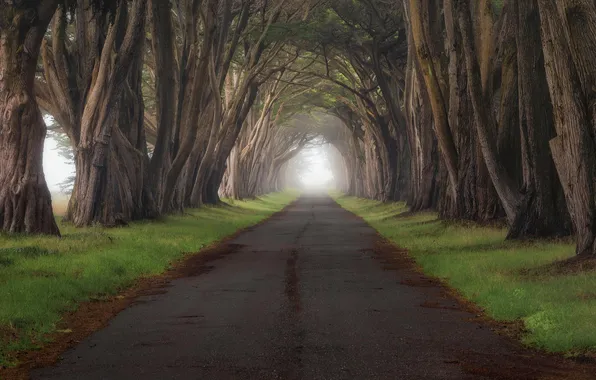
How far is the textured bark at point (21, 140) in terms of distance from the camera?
57.1ft

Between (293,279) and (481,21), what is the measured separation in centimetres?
971

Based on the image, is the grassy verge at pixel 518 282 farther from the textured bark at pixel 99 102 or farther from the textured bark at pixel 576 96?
the textured bark at pixel 99 102

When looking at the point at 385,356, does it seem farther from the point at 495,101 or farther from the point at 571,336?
the point at 495,101

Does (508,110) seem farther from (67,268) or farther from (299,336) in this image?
(299,336)

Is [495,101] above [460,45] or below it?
below

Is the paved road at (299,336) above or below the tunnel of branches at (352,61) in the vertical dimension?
below

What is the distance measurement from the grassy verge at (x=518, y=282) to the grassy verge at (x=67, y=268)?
5.02 metres

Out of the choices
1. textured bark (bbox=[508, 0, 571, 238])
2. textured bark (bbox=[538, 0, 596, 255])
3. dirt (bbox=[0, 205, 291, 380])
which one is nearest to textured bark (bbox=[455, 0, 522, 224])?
textured bark (bbox=[508, 0, 571, 238])

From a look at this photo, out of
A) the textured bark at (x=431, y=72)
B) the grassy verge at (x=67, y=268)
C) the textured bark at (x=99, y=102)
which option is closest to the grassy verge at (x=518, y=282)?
the textured bark at (x=431, y=72)

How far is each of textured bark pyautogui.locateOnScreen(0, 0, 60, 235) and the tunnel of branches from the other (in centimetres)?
3

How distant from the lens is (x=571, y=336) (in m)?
7.63

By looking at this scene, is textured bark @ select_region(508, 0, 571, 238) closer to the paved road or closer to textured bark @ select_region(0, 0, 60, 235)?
the paved road

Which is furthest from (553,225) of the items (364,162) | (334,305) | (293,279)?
(364,162)

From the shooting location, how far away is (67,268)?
492 inches
